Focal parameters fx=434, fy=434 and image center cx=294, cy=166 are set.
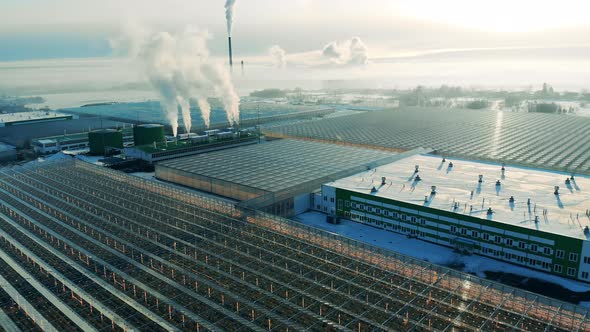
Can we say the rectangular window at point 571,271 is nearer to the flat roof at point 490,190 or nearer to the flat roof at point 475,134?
the flat roof at point 490,190

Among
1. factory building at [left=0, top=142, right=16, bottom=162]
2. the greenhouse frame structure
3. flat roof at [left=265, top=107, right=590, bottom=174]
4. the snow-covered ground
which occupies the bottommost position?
the snow-covered ground

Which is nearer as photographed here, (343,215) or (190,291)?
(190,291)

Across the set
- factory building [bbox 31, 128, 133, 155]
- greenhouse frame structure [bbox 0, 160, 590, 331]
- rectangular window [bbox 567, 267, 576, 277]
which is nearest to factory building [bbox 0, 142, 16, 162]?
factory building [bbox 31, 128, 133, 155]

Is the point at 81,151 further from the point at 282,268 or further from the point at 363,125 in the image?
the point at 282,268

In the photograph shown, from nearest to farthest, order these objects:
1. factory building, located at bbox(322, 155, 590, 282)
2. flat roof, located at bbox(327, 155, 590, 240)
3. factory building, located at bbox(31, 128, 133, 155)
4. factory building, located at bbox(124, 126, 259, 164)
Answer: factory building, located at bbox(322, 155, 590, 282) → flat roof, located at bbox(327, 155, 590, 240) → factory building, located at bbox(124, 126, 259, 164) → factory building, located at bbox(31, 128, 133, 155)

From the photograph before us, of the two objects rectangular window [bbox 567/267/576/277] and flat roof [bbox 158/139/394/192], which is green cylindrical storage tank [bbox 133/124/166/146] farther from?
rectangular window [bbox 567/267/576/277]

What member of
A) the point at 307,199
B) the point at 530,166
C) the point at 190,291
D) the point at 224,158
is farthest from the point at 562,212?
the point at 224,158
